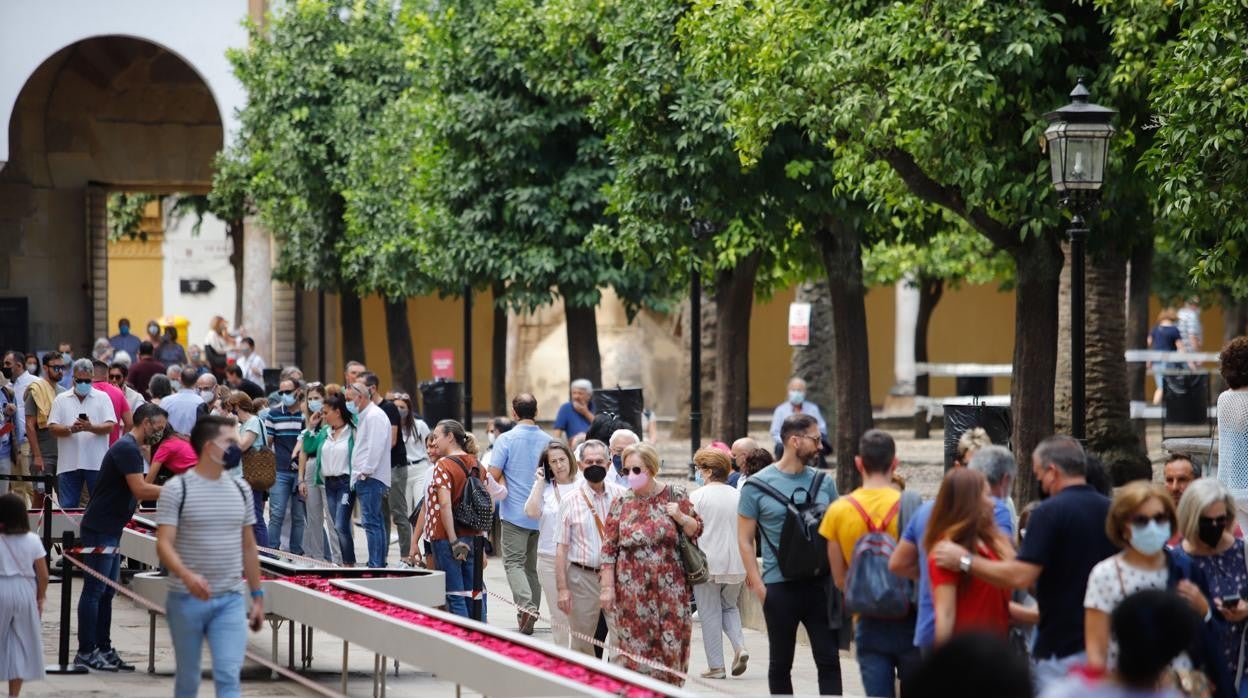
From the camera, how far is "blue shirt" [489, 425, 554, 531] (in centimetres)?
1495

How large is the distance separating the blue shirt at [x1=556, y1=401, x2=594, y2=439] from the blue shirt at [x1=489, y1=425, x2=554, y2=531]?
14.3ft

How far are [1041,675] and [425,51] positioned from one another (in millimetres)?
20947

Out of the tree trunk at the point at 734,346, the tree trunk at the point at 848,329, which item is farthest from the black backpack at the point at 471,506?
the tree trunk at the point at 734,346

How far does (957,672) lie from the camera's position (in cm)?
409

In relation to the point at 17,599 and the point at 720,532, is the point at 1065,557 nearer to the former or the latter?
the point at 720,532

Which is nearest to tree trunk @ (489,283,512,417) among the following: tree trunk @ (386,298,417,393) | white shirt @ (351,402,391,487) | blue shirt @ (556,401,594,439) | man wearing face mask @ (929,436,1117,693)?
tree trunk @ (386,298,417,393)

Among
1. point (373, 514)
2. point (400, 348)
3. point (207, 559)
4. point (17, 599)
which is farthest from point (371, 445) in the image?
point (400, 348)

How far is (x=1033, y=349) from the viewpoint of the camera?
60.2 ft

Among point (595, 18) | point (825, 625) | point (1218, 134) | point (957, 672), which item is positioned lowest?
point (825, 625)

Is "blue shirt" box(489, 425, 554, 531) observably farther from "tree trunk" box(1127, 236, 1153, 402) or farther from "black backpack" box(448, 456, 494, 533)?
"tree trunk" box(1127, 236, 1153, 402)

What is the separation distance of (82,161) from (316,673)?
30.5 metres

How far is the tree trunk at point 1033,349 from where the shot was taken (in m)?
18.3

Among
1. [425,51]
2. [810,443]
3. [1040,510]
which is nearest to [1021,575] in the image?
[1040,510]

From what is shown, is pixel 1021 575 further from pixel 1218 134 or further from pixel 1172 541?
pixel 1218 134
